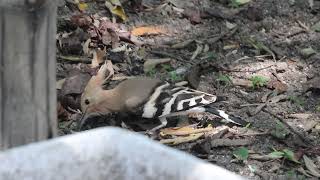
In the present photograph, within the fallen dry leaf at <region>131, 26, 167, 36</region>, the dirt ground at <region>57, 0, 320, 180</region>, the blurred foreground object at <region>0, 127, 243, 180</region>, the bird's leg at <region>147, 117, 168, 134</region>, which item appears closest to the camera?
the blurred foreground object at <region>0, 127, 243, 180</region>

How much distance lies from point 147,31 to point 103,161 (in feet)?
13.8

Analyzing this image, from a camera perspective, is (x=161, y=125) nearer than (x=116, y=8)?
Yes

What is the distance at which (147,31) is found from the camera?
5.98 metres

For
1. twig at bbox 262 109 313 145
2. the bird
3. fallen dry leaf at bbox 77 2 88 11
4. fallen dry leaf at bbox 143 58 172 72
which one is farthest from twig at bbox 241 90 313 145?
fallen dry leaf at bbox 77 2 88 11

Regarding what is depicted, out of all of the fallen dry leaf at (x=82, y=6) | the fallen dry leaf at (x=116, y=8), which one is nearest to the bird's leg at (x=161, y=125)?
the fallen dry leaf at (x=116, y=8)

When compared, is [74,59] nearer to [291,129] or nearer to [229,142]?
[229,142]

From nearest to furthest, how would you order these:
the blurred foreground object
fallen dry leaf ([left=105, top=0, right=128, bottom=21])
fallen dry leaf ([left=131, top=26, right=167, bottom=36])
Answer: the blurred foreground object < fallen dry leaf ([left=131, top=26, right=167, bottom=36]) < fallen dry leaf ([left=105, top=0, right=128, bottom=21])

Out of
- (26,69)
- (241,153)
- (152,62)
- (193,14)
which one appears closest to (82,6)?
(193,14)

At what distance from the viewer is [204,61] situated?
5586mm

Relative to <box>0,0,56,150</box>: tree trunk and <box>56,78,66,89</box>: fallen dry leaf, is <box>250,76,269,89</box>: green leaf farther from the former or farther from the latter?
<box>0,0,56,150</box>: tree trunk

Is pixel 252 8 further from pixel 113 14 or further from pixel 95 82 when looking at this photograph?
pixel 95 82

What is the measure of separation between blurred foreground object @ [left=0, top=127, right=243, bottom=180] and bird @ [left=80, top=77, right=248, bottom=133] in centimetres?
286

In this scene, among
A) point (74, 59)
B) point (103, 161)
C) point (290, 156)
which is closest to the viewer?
point (103, 161)

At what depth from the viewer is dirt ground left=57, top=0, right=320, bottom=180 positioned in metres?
4.44
